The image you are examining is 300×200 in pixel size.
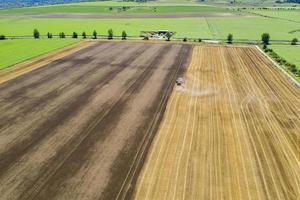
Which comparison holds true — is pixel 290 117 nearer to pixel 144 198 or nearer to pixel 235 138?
pixel 235 138

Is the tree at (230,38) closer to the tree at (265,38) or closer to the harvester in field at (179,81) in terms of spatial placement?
the tree at (265,38)

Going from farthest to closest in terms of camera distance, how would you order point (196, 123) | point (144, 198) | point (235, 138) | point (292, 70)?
point (292, 70) < point (196, 123) < point (235, 138) < point (144, 198)

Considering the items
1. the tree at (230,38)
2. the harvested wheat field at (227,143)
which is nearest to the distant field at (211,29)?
the tree at (230,38)

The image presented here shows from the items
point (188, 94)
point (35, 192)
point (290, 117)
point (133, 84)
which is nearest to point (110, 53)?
point (133, 84)

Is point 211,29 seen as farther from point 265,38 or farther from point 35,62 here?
point 35,62

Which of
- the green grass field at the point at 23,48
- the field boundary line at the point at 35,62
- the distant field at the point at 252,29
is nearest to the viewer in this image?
the field boundary line at the point at 35,62
